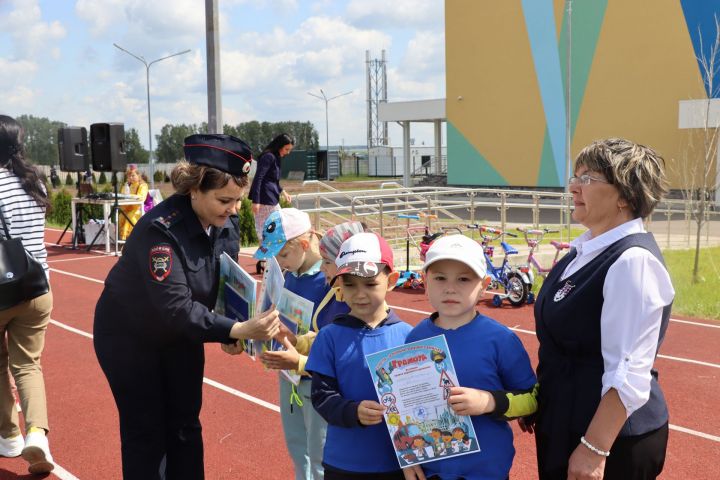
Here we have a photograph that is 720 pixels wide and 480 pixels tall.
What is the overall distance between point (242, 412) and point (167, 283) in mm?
2993

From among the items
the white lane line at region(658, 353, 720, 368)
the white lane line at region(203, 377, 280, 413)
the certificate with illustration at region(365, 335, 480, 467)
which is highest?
the certificate with illustration at region(365, 335, 480, 467)

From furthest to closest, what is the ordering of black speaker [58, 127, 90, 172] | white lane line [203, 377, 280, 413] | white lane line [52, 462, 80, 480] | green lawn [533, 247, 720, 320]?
1. black speaker [58, 127, 90, 172]
2. green lawn [533, 247, 720, 320]
3. white lane line [203, 377, 280, 413]
4. white lane line [52, 462, 80, 480]

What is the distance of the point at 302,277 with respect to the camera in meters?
3.53

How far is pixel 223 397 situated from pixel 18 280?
256 centimetres

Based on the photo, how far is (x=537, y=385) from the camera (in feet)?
8.10

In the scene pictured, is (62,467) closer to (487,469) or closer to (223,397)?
(223,397)

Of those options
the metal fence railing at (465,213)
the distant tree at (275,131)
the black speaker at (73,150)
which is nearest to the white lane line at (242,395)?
the metal fence railing at (465,213)

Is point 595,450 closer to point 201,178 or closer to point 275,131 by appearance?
point 201,178

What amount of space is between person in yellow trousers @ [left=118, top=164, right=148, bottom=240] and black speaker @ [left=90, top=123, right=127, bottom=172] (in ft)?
3.44

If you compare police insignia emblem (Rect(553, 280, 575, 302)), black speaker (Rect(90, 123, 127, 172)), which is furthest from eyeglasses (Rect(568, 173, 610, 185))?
black speaker (Rect(90, 123, 127, 172))

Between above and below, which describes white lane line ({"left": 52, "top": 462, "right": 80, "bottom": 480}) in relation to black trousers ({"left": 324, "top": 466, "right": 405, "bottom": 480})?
below

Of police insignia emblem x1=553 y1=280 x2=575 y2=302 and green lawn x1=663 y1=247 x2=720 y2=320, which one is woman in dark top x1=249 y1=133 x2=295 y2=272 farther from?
police insignia emblem x1=553 y1=280 x2=575 y2=302

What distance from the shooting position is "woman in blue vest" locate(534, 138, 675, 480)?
7.03 feet

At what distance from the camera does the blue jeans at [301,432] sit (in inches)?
134
